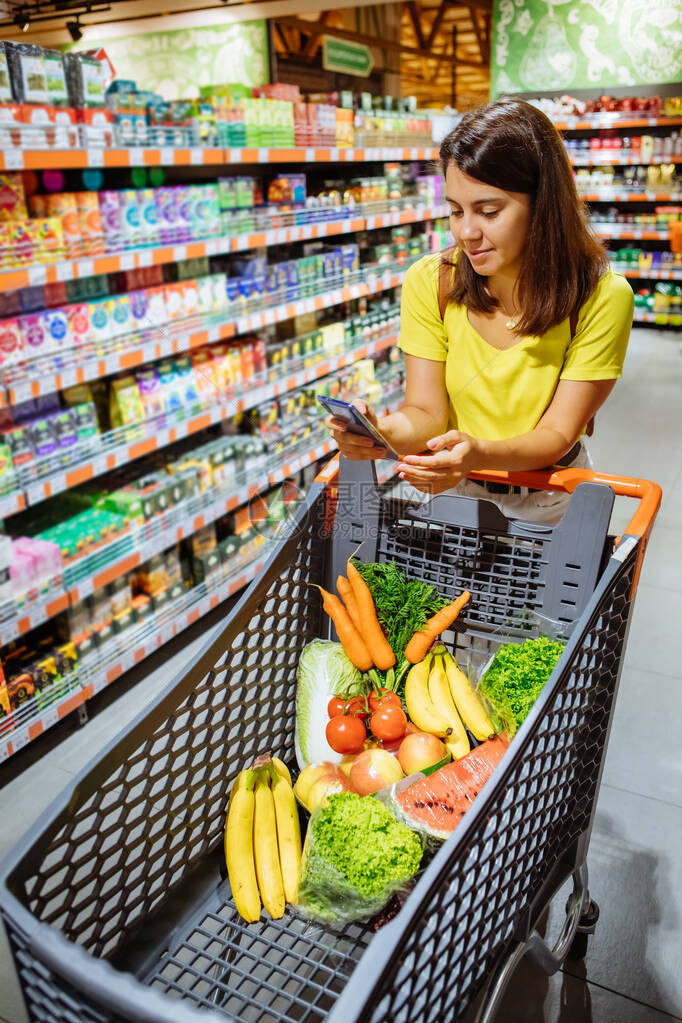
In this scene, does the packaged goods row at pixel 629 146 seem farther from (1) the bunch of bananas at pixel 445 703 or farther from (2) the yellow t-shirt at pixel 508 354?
(1) the bunch of bananas at pixel 445 703

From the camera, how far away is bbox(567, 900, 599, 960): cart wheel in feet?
5.41

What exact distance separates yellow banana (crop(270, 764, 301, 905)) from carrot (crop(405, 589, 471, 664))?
0.30m

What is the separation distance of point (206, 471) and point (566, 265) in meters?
2.21

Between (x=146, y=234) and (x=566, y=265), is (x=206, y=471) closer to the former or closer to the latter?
(x=146, y=234)

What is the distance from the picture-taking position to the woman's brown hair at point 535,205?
4.22ft

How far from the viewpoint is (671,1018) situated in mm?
1597

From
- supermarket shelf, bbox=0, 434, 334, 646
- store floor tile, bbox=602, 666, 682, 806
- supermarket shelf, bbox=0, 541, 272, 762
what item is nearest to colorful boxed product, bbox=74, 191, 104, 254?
supermarket shelf, bbox=0, 434, 334, 646

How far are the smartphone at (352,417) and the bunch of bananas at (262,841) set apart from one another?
53 cm

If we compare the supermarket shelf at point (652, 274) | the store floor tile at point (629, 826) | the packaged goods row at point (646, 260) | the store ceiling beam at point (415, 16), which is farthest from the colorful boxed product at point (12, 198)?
the store ceiling beam at point (415, 16)

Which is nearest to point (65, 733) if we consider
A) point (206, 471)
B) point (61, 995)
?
point (206, 471)

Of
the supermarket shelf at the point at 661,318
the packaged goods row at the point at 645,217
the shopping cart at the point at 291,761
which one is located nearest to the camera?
the shopping cart at the point at 291,761

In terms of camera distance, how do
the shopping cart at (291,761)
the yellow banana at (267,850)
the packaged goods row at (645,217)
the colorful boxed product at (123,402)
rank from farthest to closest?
the packaged goods row at (645,217) < the colorful boxed product at (123,402) < the yellow banana at (267,850) < the shopping cart at (291,761)

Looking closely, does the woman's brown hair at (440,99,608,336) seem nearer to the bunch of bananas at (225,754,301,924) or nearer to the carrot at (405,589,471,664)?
the carrot at (405,589,471,664)

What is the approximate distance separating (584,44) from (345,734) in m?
7.36
